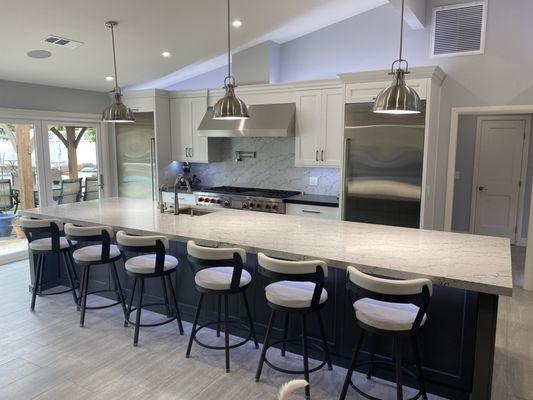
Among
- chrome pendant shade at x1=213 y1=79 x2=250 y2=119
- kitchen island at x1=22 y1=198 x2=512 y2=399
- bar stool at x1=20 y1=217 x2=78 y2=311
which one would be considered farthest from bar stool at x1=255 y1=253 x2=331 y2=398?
bar stool at x1=20 y1=217 x2=78 y2=311

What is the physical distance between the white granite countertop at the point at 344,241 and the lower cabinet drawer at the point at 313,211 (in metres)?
1.29

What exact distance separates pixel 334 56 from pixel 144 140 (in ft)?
9.78

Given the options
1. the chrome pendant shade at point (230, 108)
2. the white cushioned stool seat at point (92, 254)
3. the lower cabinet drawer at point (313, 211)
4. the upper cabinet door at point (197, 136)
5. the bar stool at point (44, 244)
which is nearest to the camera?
the chrome pendant shade at point (230, 108)

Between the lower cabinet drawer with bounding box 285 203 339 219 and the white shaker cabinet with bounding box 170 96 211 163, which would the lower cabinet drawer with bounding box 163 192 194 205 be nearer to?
the white shaker cabinet with bounding box 170 96 211 163

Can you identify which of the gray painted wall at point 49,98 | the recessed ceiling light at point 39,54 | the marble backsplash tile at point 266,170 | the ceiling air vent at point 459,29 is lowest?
the marble backsplash tile at point 266,170

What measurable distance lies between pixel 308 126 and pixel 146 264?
2.85m

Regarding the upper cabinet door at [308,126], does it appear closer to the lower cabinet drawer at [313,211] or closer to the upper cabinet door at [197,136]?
the lower cabinet drawer at [313,211]

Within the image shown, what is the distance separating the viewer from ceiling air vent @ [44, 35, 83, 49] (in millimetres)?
4078

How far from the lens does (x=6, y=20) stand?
3561mm

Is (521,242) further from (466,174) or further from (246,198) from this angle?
(246,198)

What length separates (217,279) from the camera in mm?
2793

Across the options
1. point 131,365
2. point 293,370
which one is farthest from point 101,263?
point 293,370

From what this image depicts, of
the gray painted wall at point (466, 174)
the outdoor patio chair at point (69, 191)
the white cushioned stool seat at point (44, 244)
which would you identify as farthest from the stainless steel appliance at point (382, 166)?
the outdoor patio chair at point (69, 191)

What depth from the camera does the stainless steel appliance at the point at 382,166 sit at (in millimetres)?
4219
